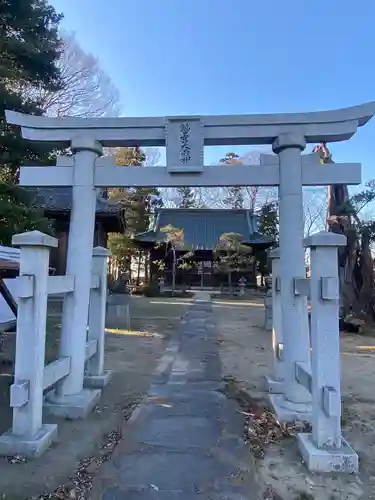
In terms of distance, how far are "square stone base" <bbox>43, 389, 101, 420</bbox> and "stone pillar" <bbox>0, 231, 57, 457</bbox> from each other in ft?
1.71

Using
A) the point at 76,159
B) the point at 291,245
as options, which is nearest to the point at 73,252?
the point at 76,159

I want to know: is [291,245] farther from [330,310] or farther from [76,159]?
[76,159]

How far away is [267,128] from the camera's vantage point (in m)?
3.94

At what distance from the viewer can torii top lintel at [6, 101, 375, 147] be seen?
3.86 m

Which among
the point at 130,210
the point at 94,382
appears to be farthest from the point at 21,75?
the point at 130,210

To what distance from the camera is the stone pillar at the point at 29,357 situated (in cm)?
277

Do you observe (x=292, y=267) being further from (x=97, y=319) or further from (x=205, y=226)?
(x=205, y=226)

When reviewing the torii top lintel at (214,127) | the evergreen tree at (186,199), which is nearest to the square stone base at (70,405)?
the torii top lintel at (214,127)

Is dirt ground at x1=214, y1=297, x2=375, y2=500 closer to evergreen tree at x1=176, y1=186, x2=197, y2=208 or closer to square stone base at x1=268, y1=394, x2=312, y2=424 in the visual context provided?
square stone base at x1=268, y1=394, x2=312, y2=424

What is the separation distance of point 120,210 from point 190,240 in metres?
8.28

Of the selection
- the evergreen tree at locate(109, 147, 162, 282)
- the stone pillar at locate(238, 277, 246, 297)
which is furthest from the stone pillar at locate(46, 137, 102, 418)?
the stone pillar at locate(238, 277, 246, 297)

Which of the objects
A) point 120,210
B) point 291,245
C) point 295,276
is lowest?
point 295,276

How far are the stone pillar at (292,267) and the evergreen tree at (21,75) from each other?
4.83 metres

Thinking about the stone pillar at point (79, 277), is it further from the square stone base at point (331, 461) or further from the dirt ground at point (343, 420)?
the square stone base at point (331, 461)
